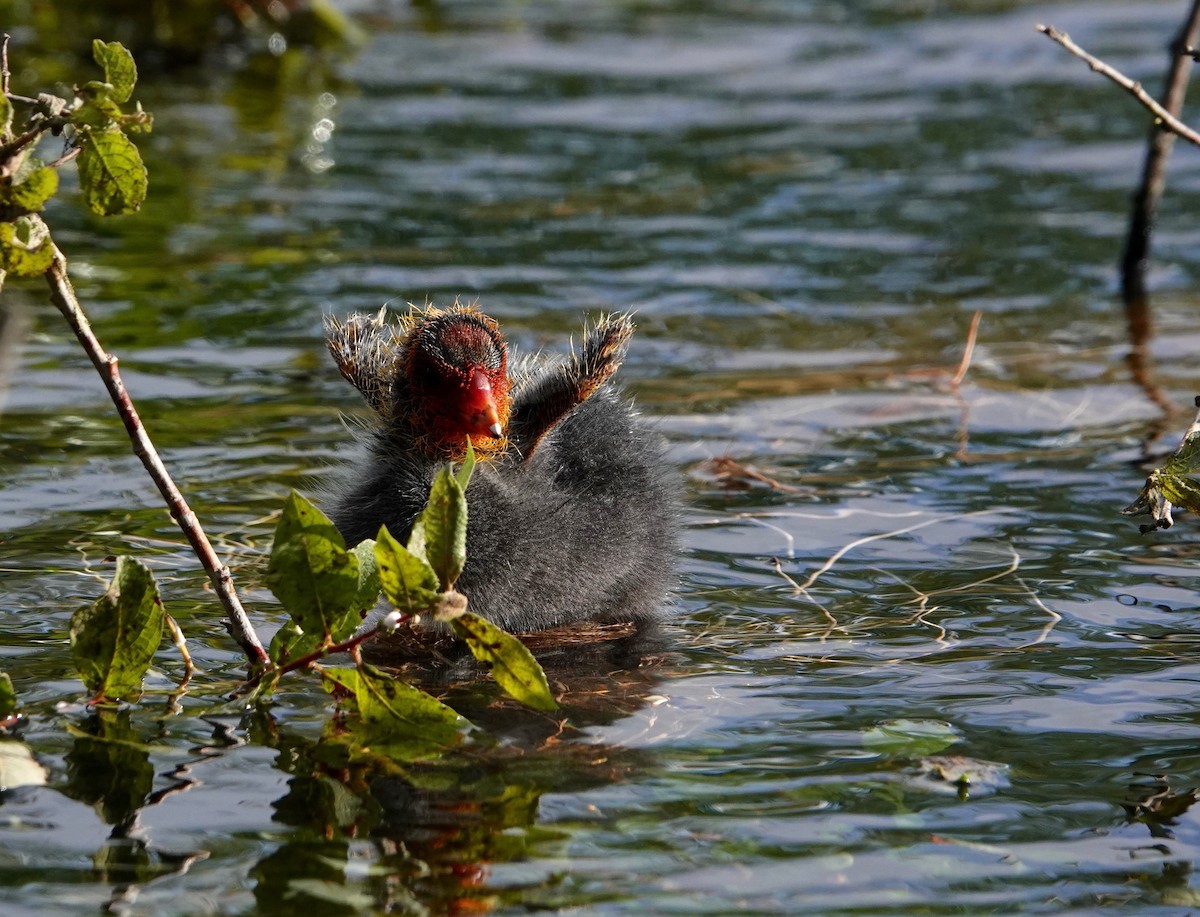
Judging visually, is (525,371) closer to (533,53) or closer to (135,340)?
(135,340)

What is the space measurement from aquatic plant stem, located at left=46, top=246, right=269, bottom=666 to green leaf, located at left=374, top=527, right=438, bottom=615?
0.44 meters

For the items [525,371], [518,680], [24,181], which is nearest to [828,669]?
[518,680]

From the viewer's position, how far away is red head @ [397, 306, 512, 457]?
4055 mm

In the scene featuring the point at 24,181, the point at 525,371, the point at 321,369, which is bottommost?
the point at 321,369

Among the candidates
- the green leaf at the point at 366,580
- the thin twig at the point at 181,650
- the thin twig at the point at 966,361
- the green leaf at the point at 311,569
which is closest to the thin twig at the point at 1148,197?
the thin twig at the point at 966,361

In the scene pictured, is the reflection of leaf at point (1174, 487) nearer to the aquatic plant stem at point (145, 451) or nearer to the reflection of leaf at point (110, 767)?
the aquatic plant stem at point (145, 451)

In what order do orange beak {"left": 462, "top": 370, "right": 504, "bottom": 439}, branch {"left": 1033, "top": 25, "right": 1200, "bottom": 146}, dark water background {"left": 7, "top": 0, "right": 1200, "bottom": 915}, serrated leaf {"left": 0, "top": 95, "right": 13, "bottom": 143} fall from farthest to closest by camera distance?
branch {"left": 1033, "top": 25, "right": 1200, "bottom": 146}, orange beak {"left": 462, "top": 370, "right": 504, "bottom": 439}, serrated leaf {"left": 0, "top": 95, "right": 13, "bottom": 143}, dark water background {"left": 7, "top": 0, "right": 1200, "bottom": 915}

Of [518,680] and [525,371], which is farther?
[525,371]

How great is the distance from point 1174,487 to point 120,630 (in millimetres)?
2270

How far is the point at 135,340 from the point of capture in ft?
22.0

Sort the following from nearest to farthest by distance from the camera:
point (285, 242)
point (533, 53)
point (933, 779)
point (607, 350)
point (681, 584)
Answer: point (933, 779) → point (607, 350) → point (681, 584) → point (285, 242) → point (533, 53)

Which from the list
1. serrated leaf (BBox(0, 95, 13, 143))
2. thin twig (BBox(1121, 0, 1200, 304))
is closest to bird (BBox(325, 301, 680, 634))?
serrated leaf (BBox(0, 95, 13, 143))

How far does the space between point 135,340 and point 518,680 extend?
12.5ft

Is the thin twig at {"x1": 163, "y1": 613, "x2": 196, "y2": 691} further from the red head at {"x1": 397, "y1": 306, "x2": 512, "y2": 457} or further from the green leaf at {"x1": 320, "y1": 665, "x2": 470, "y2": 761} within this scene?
the red head at {"x1": 397, "y1": 306, "x2": 512, "y2": 457}
